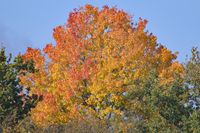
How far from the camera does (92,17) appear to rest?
50031 millimetres

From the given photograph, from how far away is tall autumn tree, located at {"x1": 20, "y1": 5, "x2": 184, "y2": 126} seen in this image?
45.4 m

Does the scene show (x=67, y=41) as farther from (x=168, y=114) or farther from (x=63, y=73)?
(x=168, y=114)

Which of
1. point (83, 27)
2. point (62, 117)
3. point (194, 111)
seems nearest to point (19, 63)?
point (62, 117)

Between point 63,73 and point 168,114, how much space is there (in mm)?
11003

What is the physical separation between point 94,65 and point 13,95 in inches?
324

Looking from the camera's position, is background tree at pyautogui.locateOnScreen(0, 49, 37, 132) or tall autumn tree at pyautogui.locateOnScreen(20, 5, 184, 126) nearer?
background tree at pyautogui.locateOnScreen(0, 49, 37, 132)

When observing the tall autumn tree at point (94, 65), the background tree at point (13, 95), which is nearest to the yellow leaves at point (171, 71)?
the tall autumn tree at point (94, 65)

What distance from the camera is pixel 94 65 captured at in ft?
153

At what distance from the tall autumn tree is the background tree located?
264 centimetres

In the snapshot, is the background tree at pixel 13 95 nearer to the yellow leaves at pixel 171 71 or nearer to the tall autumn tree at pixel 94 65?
the tall autumn tree at pixel 94 65

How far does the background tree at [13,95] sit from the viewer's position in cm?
3866

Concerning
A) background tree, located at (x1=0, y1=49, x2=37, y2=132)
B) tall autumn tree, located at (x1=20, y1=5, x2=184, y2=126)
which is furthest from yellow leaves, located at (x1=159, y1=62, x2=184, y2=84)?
background tree, located at (x1=0, y1=49, x2=37, y2=132)

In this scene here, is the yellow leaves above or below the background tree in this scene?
above

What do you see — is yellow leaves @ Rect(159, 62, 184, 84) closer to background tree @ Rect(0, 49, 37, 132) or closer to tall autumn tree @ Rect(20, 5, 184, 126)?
tall autumn tree @ Rect(20, 5, 184, 126)
